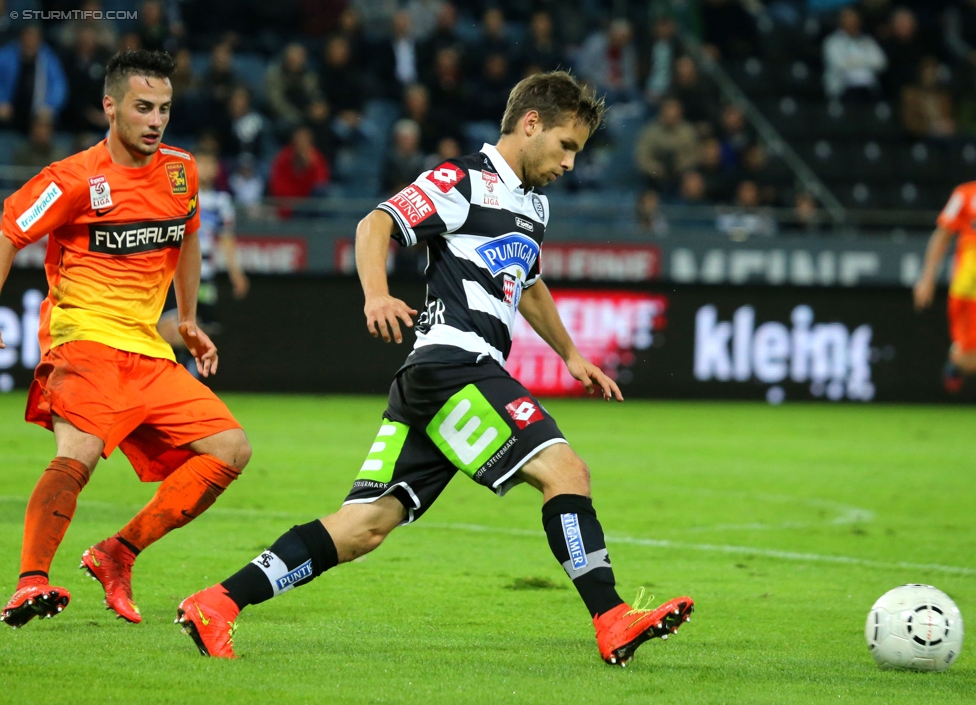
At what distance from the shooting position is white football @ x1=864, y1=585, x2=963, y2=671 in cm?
468

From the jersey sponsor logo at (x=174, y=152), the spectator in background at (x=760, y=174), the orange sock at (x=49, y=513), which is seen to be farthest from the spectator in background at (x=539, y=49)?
the orange sock at (x=49, y=513)

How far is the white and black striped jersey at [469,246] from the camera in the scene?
4691 millimetres

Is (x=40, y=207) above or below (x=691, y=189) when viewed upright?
above

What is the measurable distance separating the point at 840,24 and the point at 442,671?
18932 millimetres

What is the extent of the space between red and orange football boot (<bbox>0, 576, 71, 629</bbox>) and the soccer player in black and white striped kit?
1.54 feet

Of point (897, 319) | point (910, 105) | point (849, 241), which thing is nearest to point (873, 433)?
point (897, 319)

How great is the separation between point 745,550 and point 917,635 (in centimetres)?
269

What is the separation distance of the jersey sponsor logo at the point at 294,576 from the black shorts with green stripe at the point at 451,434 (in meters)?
0.26

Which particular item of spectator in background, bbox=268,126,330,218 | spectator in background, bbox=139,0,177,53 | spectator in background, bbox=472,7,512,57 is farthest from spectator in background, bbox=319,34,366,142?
spectator in background, bbox=139,0,177,53

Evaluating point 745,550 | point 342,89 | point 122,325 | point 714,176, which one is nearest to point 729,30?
point 714,176

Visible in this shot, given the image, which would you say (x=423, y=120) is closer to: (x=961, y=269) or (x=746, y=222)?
(x=746, y=222)

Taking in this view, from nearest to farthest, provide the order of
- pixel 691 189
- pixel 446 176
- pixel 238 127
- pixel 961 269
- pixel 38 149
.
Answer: pixel 446 176 < pixel 961 269 < pixel 38 149 < pixel 238 127 < pixel 691 189

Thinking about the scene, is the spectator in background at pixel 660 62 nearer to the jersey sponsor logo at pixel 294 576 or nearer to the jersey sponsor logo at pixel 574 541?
the jersey sponsor logo at pixel 574 541

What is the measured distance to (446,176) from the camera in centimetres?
473
